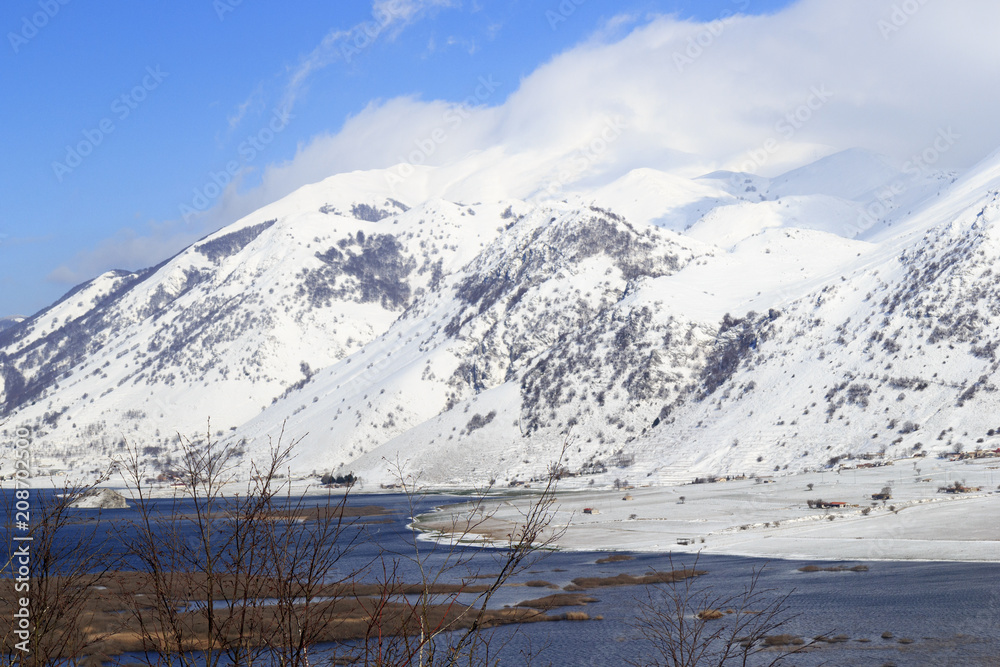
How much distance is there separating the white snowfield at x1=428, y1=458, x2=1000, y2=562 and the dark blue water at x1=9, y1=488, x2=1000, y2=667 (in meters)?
4.92

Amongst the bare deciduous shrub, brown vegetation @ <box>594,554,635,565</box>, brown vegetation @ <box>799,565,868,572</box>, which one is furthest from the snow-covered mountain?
the bare deciduous shrub

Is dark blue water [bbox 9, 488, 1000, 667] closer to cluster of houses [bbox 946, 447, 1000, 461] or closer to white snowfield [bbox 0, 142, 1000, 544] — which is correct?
white snowfield [bbox 0, 142, 1000, 544]

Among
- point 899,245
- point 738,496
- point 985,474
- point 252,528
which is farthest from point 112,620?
point 899,245

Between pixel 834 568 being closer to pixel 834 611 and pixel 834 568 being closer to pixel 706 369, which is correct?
pixel 834 611

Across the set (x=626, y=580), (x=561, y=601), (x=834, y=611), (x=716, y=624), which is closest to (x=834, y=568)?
(x=834, y=611)

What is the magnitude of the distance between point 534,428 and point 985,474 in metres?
77.7

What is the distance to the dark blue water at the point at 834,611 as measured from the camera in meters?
34.8

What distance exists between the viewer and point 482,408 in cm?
15838

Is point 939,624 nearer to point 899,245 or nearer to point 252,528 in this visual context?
point 252,528

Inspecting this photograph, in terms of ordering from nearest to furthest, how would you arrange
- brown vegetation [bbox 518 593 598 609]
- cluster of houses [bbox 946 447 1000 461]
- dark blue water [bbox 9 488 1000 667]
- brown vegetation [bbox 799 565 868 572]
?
1. dark blue water [bbox 9 488 1000 667]
2. brown vegetation [bbox 518 593 598 609]
3. brown vegetation [bbox 799 565 868 572]
4. cluster of houses [bbox 946 447 1000 461]

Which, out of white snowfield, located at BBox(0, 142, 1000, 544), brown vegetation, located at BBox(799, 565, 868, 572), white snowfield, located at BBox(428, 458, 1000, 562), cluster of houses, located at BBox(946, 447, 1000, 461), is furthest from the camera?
white snowfield, located at BBox(0, 142, 1000, 544)

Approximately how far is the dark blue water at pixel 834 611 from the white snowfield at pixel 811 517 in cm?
492

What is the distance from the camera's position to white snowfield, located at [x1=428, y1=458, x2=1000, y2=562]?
6109 centimetres

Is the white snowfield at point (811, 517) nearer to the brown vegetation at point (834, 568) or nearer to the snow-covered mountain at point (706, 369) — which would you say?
the brown vegetation at point (834, 568)
